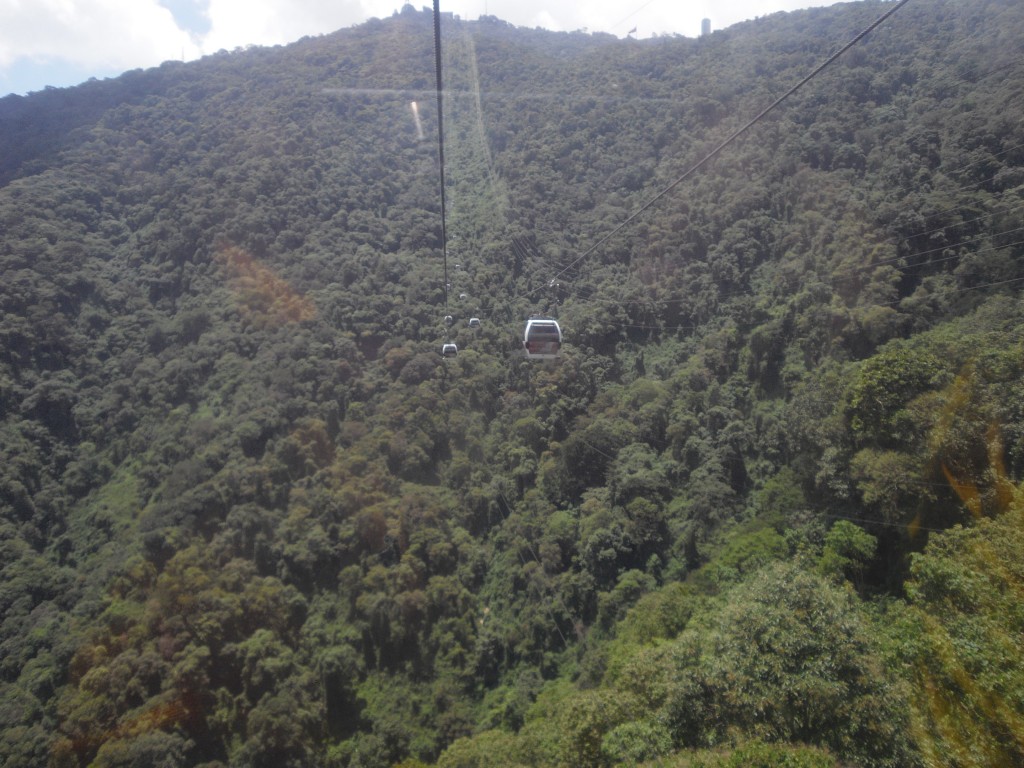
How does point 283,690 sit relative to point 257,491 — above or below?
below

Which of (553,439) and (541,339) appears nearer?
(541,339)

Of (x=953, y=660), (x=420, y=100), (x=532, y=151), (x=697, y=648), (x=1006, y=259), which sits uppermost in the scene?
(x=420, y=100)

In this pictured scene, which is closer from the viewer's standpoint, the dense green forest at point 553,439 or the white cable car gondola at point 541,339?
the dense green forest at point 553,439

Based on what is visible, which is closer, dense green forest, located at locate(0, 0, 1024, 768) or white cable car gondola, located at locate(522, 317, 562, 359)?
dense green forest, located at locate(0, 0, 1024, 768)

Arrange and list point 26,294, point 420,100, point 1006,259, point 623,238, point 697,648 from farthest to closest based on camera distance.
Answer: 1. point 420,100
2. point 623,238
3. point 26,294
4. point 1006,259
5. point 697,648

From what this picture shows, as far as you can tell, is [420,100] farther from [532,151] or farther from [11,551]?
[11,551]

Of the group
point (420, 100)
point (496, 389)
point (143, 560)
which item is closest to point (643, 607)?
point (496, 389)

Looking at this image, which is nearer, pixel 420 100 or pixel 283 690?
pixel 283 690

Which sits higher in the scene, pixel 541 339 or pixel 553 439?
pixel 541 339
